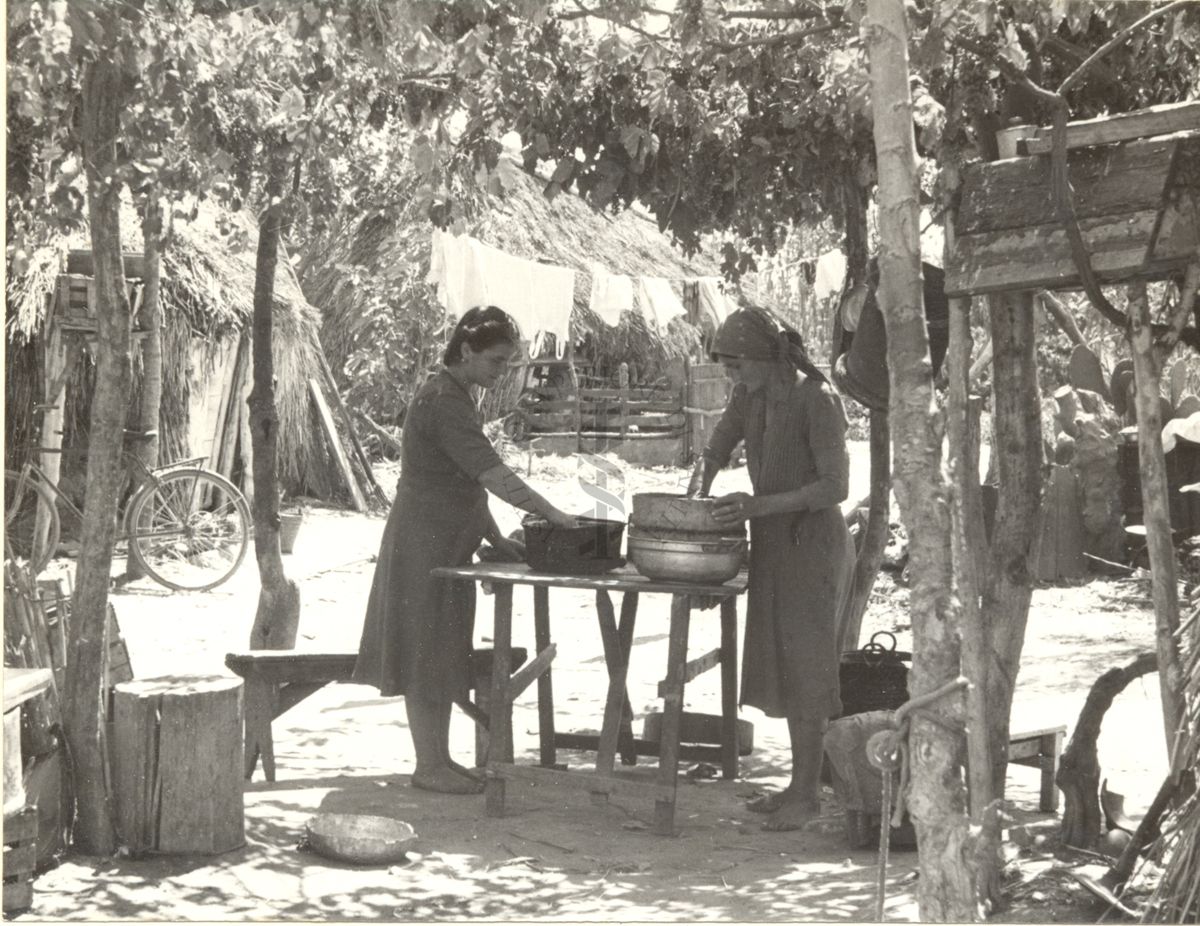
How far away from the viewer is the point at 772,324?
5.32 m

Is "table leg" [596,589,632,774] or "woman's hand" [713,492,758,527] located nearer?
"woman's hand" [713,492,758,527]

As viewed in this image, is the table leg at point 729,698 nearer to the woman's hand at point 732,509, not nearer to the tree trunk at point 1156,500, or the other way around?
the woman's hand at point 732,509

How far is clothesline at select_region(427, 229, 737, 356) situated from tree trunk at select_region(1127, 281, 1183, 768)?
10.5m

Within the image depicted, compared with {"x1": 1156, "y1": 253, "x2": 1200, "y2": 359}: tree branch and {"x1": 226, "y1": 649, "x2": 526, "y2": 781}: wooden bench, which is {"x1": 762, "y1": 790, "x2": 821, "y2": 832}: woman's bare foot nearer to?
{"x1": 226, "y1": 649, "x2": 526, "y2": 781}: wooden bench

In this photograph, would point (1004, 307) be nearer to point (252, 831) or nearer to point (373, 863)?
point (373, 863)

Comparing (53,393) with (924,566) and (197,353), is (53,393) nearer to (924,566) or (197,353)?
(197,353)

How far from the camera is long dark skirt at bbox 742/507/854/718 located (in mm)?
5242

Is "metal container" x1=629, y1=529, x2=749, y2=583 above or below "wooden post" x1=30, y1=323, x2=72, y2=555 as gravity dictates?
below

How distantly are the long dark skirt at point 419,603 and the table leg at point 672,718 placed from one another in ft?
3.15

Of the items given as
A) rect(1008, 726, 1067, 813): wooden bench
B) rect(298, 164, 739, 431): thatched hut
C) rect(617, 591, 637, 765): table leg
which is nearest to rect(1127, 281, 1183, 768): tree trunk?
rect(1008, 726, 1067, 813): wooden bench

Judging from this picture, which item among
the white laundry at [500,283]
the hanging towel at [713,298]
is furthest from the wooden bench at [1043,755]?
the hanging towel at [713,298]

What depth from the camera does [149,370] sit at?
1105cm

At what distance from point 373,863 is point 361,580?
6920 millimetres

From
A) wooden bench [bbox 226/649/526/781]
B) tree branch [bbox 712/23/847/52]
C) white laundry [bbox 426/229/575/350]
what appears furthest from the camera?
white laundry [bbox 426/229/575/350]
